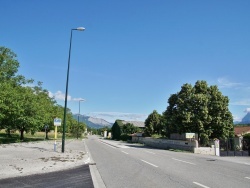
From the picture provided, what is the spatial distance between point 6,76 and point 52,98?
1021 inches

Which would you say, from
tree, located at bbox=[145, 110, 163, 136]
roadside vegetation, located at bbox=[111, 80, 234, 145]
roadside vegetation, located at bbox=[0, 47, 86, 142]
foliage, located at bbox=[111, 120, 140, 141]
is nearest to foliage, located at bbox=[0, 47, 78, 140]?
roadside vegetation, located at bbox=[0, 47, 86, 142]

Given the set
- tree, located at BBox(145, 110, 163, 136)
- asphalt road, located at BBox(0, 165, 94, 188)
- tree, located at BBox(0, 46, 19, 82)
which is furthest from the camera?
tree, located at BBox(145, 110, 163, 136)

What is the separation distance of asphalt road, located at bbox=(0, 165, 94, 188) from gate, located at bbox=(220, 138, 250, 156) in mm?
22110

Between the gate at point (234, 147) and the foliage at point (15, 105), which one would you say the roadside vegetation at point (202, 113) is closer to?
the gate at point (234, 147)

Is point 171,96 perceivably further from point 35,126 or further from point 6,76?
point 6,76

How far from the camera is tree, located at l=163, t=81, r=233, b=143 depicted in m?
37.1

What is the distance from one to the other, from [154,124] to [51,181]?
201ft

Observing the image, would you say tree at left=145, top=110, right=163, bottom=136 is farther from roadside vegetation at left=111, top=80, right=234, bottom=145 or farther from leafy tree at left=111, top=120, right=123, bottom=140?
roadside vegetation at left=111, top=80, right=234, bottom=145

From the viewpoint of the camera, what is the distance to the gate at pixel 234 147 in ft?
97.0

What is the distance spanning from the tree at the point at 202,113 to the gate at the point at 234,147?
480cm

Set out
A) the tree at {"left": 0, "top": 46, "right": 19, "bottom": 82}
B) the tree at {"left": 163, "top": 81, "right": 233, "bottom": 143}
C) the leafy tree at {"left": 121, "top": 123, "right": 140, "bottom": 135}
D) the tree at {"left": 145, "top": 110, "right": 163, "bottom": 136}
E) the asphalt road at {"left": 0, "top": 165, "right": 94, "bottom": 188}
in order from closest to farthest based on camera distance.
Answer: the asphalt road at {"left": 0, "top": 165, "right": 94, "bottom": 188}
the tree at {"left": 163, "top": 81, "right": 233, "bottom": 143}
the tree at {"left": 0, "top": 46, "right": 19, "bottom": 82}
the tree at {"left": 145, "top": 110, "right": 163, "bottom": 136}
the leafy tree at {"left": 121, "top": 123, "right": 140, "bottom": 135}

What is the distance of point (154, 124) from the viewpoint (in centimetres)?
7012

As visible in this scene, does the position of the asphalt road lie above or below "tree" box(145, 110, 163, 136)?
below

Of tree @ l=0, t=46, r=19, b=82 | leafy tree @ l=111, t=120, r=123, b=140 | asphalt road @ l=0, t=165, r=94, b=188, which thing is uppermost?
tree @ l=0, t=46, r=19, b=82
